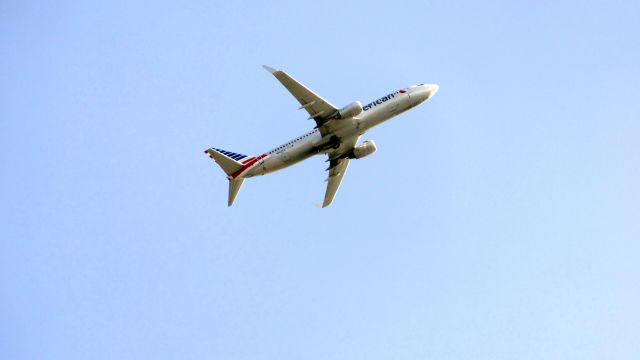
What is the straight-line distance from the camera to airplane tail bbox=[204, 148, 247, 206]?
8206 centimetres

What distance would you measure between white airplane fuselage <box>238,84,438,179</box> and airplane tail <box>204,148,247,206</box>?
0.46 meters

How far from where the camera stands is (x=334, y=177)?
91625 mm

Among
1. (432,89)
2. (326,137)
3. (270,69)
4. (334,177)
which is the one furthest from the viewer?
(334,177)

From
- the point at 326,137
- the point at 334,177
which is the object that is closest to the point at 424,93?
the point at 326,137

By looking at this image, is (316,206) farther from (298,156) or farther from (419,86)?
(419,86)

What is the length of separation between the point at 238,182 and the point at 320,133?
10.1m

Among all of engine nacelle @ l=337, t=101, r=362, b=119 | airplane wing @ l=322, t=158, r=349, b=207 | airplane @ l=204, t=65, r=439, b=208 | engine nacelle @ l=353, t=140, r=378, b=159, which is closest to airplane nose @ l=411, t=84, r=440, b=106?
airplane @ l=204, t=65, r=439, b=208

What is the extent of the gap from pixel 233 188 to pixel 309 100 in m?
12.6

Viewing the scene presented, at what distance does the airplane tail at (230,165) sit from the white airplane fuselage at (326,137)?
18.0 inches

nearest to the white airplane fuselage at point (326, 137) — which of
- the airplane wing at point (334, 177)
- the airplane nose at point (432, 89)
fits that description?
the airplane nose at point (432, 89)

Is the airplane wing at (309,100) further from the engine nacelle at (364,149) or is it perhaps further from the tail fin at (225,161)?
the tail fin at (225,161)

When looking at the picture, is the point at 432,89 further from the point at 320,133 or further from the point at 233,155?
the point at 233,155

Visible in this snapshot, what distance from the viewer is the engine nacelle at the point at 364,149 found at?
86938 mm

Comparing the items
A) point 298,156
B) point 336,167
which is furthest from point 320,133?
point 336,167
